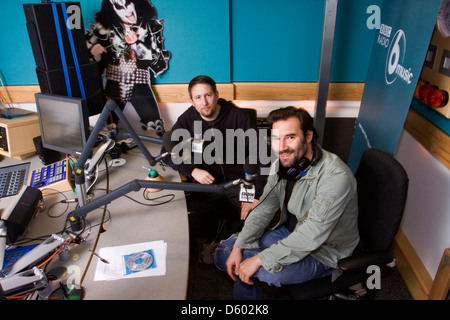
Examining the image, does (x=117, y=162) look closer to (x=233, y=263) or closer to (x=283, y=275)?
(x=233, y=263)

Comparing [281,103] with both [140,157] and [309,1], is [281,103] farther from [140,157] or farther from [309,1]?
[140,157]

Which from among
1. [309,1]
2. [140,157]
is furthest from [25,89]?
[309,1]

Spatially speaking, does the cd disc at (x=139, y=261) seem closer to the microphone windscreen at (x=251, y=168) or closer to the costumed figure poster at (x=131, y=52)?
the microphone windscreen at (x=251, y=168)

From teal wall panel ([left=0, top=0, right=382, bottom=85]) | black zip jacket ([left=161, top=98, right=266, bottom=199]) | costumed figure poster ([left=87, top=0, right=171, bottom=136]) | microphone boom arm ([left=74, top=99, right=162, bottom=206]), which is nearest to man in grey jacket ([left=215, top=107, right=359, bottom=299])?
black zip jacket ([left=161, top=98, right=266, bottom=199])

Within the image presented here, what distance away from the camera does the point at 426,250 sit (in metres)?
1.95

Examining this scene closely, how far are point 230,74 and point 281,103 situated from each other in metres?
0.50

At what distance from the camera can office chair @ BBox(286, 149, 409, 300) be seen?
1.33 metres

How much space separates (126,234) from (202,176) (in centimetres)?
60

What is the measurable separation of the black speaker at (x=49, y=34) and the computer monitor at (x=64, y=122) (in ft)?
1.23

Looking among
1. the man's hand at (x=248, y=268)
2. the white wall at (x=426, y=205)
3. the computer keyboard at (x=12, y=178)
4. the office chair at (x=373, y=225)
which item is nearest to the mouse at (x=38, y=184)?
the computer keyboard at (x=12, y=178)

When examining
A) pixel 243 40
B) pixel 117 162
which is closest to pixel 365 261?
pixel 117 162

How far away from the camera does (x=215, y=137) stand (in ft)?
7.08

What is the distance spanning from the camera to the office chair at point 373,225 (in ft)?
4.35

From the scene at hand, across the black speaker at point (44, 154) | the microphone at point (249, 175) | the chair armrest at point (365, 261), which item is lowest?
the chair armrest at point (365, 261)
